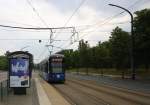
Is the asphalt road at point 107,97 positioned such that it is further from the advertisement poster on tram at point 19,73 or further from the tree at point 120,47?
the tree at point 120,47

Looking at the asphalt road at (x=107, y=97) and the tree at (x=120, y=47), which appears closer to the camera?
the asphalt road at (x=107, y=97)

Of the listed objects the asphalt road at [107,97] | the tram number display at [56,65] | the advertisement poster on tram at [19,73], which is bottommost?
the asphalt road at [107,97]

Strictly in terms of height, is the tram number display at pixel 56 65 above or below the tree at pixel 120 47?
below

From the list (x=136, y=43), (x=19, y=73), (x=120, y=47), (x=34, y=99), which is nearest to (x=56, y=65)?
(x=136, y=43)

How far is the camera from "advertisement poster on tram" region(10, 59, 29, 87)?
1149 inches

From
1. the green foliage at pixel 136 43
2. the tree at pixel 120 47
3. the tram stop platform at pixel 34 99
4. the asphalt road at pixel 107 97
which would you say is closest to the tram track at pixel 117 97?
the asphalt road at pixel 107 97

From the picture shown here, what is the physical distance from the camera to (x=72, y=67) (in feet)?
532

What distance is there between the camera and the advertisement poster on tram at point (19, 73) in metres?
29.2

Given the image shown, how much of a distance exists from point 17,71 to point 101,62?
92.9 meters

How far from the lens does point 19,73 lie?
29.4 meters

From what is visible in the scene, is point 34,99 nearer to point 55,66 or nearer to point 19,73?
point 19,73

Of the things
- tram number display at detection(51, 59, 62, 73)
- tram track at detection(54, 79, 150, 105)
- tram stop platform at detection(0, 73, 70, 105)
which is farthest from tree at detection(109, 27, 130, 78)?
tram stop platform at detection(0, 73, 70, 105)

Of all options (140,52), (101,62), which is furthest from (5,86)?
(101,62)

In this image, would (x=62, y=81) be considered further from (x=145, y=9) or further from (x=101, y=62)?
(x=101, y=62)
